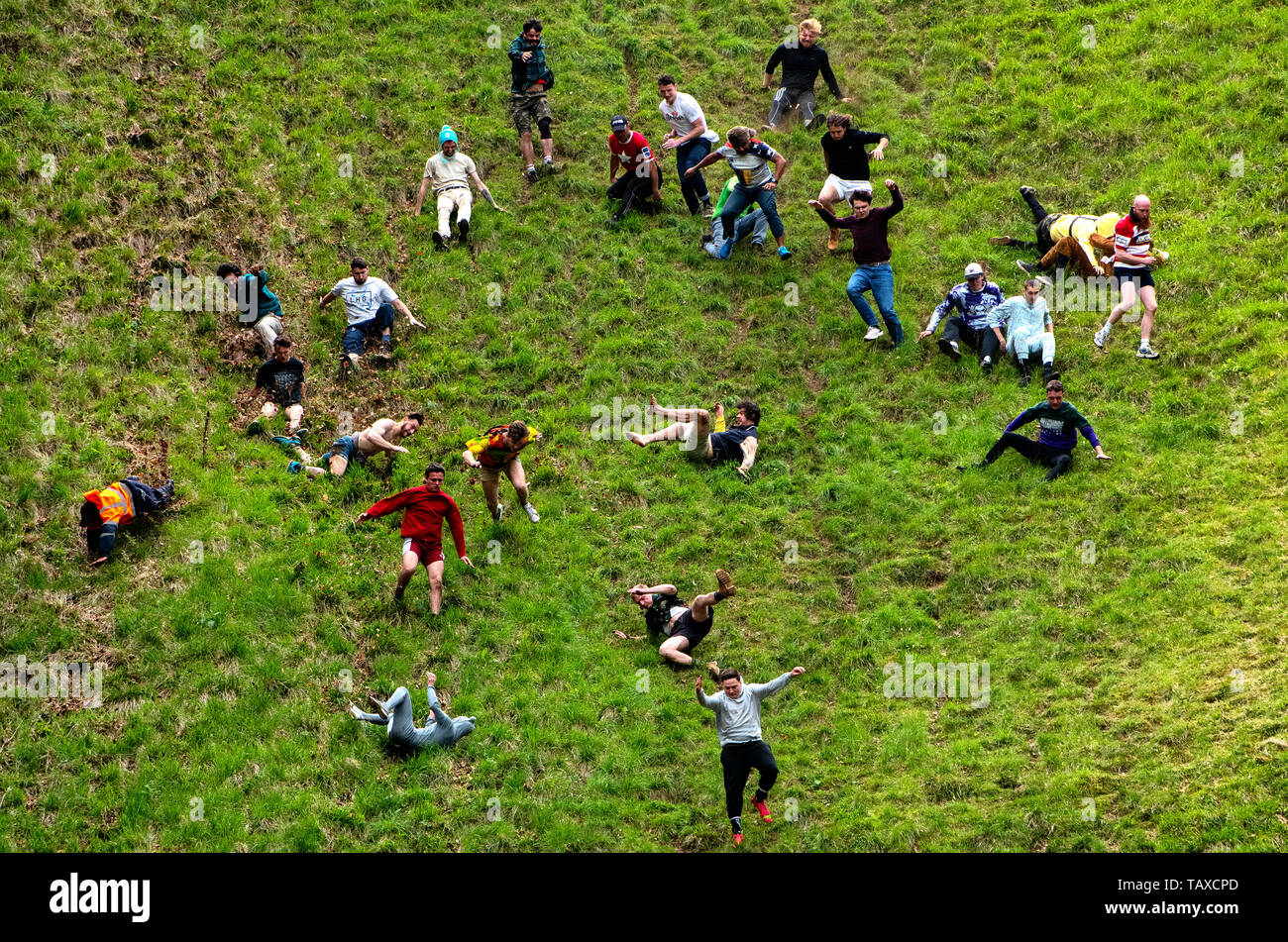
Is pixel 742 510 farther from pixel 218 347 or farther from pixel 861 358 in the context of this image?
pixel 218 347

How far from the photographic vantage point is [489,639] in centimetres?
1664

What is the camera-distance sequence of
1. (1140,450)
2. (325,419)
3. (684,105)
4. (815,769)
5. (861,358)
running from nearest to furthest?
(815,769), (1140,450), (325,419), (861,358), (684,105)

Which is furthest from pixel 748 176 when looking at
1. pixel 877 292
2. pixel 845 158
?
pixel 877 292

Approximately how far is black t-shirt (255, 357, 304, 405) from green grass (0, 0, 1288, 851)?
0.73 m

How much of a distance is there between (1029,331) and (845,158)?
511 centimetres

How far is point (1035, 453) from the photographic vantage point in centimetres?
1806

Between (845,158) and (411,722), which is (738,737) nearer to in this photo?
(411,722)

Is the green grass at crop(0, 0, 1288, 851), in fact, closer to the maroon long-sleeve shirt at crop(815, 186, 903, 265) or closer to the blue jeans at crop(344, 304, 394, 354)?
the blue jeans at crop(344, 304, 394, 354)

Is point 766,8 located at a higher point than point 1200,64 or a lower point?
higher

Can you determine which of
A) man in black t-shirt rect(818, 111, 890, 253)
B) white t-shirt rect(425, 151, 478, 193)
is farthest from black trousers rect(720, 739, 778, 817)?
white t-shirt rect(425, 151, 478, 193)

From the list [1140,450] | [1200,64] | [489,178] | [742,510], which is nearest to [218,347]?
[489,178]

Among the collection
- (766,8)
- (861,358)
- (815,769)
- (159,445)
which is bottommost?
(815,769)

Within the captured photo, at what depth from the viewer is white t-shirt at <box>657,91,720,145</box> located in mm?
23766

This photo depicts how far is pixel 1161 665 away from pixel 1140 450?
432 cm
